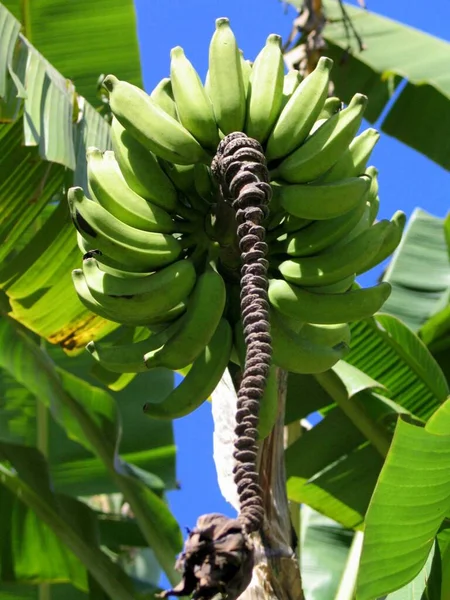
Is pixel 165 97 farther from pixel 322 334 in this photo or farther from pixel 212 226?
pixel 322 334

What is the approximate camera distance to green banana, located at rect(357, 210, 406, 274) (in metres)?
1.41

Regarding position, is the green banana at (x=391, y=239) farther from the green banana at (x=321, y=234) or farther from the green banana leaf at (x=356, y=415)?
the green banana leaf at (x=356, y=415)

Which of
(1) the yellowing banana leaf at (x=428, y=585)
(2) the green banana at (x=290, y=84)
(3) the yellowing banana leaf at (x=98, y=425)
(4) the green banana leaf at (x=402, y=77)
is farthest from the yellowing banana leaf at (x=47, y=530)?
(4) the green banana leaf at (x=402, y=77)

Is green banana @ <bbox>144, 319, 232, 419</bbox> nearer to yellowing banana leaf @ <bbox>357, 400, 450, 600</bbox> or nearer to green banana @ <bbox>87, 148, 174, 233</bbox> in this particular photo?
green banana @ <bbox>87, 148, 174, 233</bbox>

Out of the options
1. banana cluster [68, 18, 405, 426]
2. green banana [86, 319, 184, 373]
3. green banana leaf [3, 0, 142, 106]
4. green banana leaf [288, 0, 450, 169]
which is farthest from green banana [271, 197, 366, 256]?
green banana leaf [288, 0, 450, 169]

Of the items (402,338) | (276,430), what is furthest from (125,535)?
(276,430)

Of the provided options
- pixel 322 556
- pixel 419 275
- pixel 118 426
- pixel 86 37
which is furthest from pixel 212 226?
pixel 419 275

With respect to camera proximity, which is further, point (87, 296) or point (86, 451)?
point (86, 451)

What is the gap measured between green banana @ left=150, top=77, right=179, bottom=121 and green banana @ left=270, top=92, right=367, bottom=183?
237 millimetres

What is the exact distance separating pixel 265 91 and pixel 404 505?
2.60ft

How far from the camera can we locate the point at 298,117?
4.50ft

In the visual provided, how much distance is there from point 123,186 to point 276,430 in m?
0.46

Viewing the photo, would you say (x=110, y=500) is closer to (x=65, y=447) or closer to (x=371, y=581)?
(x=65, y=447)

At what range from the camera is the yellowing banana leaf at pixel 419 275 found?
320 centimetres
